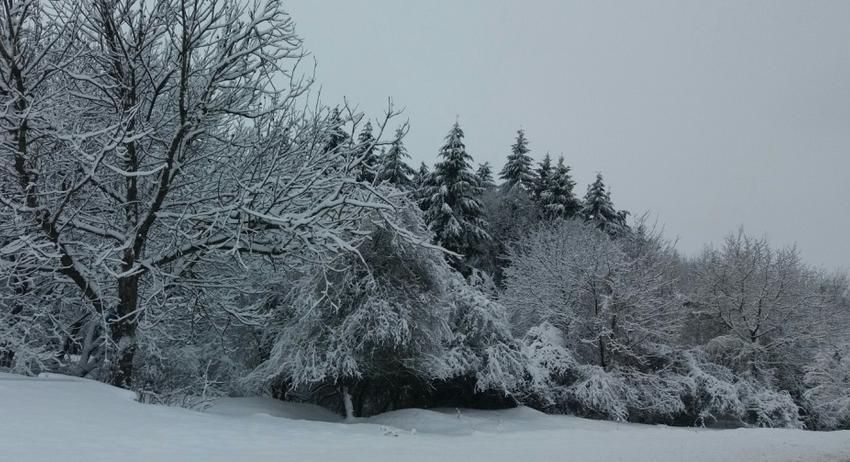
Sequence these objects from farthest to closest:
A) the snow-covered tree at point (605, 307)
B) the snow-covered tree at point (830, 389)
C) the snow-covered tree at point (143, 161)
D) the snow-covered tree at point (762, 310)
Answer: the snow-covered tree at point (762, 310) → the snow-covered tree at point (605, 307) → the snow-covered tree at point (830, 389) → the snow-covered tree at point (143, 161)

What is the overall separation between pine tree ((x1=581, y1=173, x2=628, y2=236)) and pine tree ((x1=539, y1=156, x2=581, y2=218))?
7.55 ft

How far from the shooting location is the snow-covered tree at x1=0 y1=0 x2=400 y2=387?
7.21 metres

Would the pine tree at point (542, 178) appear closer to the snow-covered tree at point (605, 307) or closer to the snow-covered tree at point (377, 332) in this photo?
the snow-covered tree at point (605, 307)

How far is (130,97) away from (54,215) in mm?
2268

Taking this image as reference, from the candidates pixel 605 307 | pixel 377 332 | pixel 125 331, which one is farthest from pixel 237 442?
pixel 605 307

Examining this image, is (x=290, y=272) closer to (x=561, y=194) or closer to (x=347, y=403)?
(x=347, y=403)

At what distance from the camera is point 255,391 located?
49.9 feet

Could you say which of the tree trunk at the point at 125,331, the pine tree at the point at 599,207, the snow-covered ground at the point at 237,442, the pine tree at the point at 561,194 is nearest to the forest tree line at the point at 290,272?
the tree trunk at the point at 125,331

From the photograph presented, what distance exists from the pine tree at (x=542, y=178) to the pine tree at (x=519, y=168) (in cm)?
56

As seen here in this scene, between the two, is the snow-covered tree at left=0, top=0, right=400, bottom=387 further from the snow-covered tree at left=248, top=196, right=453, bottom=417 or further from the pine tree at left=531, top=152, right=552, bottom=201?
the pine tree at left=531, top=152, right=552, bottom=201

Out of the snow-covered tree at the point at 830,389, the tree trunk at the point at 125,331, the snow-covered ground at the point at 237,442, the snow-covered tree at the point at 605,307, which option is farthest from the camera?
the snow-covered tree at the point at 605,307

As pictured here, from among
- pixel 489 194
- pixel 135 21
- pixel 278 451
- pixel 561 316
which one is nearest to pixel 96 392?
Answer: pixel 278 451

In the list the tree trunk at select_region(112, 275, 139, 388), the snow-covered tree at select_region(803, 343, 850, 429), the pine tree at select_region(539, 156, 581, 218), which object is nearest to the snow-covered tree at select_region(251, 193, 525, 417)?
the tree trunk at select_region(112, 275, 139, 388)

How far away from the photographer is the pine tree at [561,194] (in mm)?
38031
